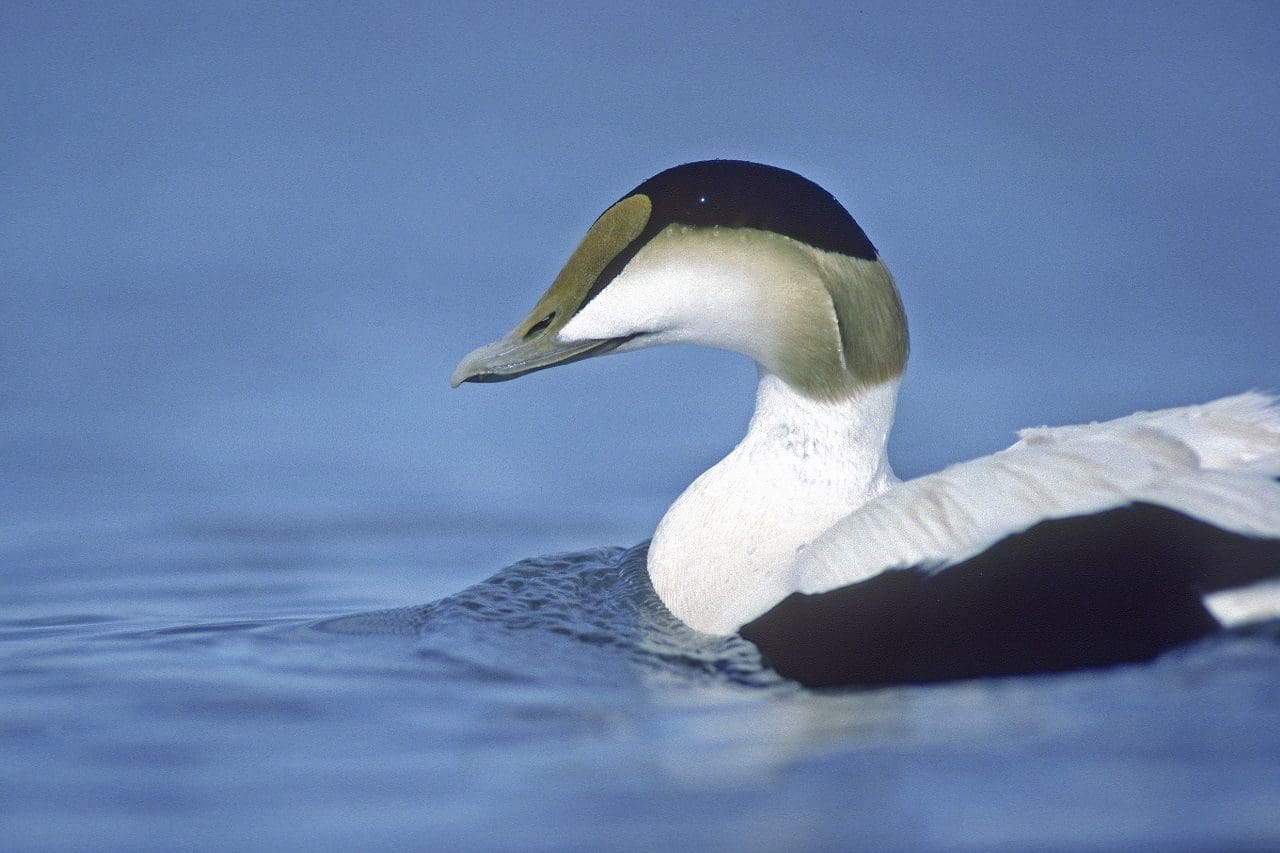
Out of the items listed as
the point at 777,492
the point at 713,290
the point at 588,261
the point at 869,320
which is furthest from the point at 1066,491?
the point at 588,261

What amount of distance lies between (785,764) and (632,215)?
1.28 metres

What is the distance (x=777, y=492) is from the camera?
3.68 metres

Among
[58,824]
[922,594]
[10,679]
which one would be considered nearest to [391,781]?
[58,824]

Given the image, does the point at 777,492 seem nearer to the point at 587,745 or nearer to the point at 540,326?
the point at 540,326

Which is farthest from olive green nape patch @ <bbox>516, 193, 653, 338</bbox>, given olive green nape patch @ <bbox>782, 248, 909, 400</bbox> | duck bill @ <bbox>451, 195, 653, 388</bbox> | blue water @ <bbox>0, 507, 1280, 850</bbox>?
blue water @ <bbox>0, 507, 1280, 850</bbox>

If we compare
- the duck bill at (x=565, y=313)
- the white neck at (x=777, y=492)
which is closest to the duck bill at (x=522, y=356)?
the duck bill at (x=565, y=313)

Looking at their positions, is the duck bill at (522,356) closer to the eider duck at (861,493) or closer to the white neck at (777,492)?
the eider duck at (861,493)

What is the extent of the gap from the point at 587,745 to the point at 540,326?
3.51 feet

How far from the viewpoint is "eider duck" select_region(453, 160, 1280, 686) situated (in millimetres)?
2947

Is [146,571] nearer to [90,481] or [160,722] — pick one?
[90,481]

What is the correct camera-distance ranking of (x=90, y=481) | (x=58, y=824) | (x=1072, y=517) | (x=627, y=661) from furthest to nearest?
(x=90, y=481), (x=627, y=661), (x=1072, y=517), (x=58, y=824)

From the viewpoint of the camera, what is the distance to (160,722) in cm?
312

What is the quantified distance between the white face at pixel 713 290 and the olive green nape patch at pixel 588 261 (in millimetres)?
29

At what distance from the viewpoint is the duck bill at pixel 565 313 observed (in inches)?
139
